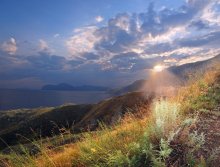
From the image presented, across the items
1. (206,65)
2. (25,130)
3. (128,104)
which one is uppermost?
(206,65)

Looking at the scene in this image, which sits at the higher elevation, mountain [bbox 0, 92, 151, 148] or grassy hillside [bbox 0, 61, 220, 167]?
grassy hillside [bbox 0, 61, 220, 167]

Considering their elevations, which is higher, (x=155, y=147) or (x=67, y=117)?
(x=155, y=147)

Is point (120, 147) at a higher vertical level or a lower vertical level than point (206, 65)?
lower

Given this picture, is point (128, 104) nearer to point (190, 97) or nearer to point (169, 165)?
point (190, 97)

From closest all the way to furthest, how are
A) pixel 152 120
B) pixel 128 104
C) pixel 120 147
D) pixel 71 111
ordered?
1. pixel 120 147
2. pixel 152 120
3. pixel 128 104
4. pixel 71 111

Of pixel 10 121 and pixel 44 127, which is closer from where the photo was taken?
pixel 44 127

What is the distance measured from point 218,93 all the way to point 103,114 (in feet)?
191

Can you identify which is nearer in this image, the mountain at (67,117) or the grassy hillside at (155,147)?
the grassy hillside at (155,147)

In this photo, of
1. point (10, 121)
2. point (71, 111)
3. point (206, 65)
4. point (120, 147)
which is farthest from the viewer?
point (10, 121)

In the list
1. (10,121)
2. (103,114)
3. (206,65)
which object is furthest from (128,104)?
(10,121)

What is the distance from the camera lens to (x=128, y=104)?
65312 millimetres

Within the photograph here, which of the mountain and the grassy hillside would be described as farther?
the mountain

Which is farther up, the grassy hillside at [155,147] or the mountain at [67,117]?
the grassy hillside at [155,147]

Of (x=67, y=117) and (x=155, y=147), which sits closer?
(x=155, y=147)
